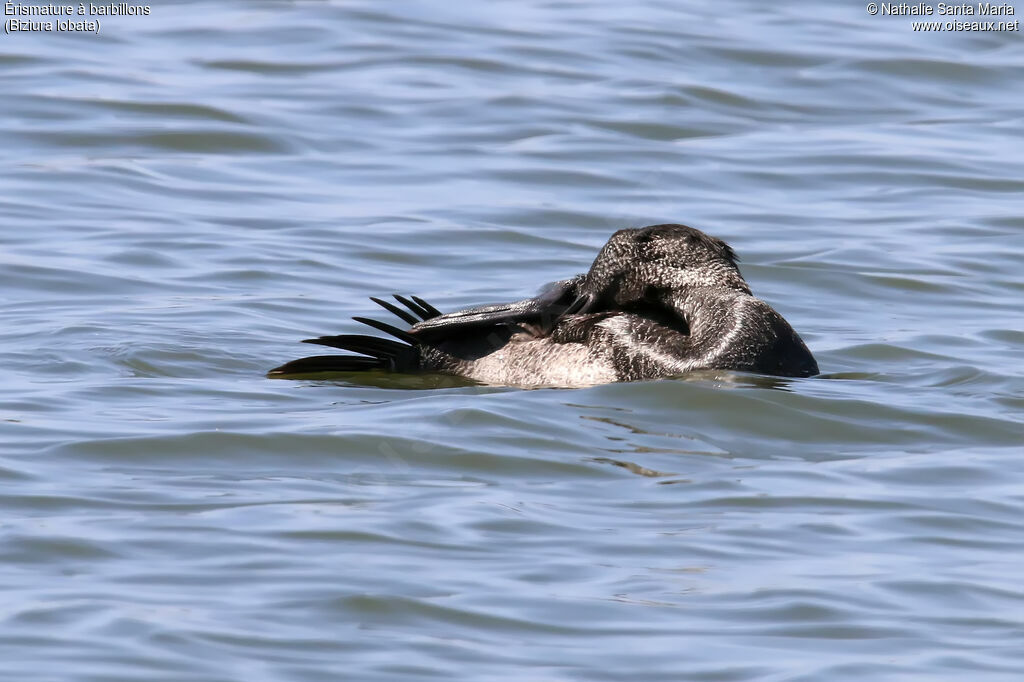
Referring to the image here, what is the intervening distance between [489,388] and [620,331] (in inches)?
25.8

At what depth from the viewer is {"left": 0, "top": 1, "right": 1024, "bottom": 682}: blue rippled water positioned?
192 inches

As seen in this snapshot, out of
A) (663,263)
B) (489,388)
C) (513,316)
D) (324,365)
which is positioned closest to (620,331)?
(663,263)

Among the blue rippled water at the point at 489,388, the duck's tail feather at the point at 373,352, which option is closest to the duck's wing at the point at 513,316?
the duck's tail feather at the point at 373,352

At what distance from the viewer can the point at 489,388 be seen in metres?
7.95

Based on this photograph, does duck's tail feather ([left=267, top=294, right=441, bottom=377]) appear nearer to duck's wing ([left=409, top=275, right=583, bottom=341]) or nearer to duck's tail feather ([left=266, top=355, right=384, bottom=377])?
duck's tail feather ([left=266, top=355, right=384, bottom=377])

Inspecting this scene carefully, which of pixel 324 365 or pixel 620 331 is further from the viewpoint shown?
pixel 324 365

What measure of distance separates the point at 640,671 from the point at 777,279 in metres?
6.46

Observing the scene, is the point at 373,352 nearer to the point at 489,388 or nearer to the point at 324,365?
the point at 324,365

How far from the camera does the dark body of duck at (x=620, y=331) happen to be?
7.53m

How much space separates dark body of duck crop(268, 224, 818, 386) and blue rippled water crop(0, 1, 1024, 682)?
6.9 inches

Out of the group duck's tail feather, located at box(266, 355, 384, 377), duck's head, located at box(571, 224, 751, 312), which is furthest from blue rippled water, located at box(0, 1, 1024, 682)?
duck's head, located at box(571, 224, 751, 312)

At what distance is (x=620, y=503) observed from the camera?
5961 millimetres

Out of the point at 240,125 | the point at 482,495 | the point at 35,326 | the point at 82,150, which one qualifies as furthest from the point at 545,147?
the point at 482,495

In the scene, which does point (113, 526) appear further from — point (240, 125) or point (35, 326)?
point (240, 125)
